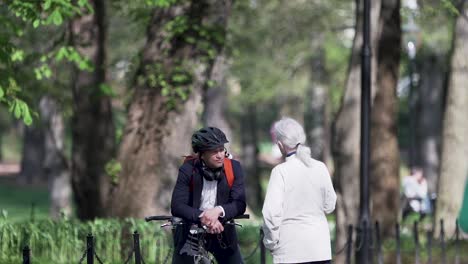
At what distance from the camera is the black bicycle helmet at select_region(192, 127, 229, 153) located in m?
7.86

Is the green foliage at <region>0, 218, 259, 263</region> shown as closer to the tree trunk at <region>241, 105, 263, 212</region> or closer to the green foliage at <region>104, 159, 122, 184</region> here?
the green foliage at <region>104, 159, 122, 184</region>

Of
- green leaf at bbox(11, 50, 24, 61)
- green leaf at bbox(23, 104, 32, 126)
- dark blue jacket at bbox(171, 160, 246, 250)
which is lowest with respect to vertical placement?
dark blue jacket at bbox(171, 160, 246, 250)

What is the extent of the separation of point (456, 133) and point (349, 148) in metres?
5.36

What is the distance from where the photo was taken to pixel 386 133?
22.9 metres

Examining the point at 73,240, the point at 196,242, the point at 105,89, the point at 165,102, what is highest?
the point at 105,89

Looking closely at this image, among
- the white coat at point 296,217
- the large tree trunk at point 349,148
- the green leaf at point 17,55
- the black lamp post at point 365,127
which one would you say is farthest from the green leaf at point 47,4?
the large tree trunk at point 349,148

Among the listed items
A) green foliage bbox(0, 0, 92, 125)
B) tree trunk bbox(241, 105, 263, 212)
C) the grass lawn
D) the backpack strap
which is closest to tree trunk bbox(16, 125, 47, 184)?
the grass lawn

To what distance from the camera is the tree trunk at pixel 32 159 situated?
226 ft

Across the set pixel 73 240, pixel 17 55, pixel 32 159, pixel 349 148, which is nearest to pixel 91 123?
pixel 349 148

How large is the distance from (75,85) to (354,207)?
5316 mm

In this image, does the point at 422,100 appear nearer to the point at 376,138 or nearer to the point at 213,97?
the point at 213,97

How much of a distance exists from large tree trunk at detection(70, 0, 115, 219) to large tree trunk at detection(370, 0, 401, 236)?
581 centimetres

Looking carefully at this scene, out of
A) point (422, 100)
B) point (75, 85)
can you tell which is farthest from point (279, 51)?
point (75, 85)

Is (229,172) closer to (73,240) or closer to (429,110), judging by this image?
(73,240)
